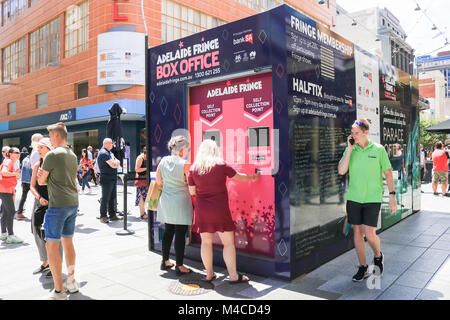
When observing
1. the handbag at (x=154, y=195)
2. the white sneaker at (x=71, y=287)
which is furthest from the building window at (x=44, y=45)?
the white sneaker at (x=71, y=287)

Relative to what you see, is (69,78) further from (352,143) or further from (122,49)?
(352,143)

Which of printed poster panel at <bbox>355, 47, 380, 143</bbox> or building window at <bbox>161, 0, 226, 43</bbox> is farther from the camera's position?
building window at <bbox>161, 0, 226, 43</bbox>

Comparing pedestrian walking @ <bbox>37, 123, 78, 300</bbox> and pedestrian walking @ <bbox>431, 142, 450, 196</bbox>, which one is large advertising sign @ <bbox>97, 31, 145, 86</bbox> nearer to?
pedestrian walking @ <bbox>431, 142, 450, 196</bbox>

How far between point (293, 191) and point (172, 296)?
1.81 m

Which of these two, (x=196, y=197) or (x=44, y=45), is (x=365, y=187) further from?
(x=44, y=45)

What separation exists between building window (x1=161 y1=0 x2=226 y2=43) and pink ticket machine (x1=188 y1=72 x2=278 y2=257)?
19.3 m

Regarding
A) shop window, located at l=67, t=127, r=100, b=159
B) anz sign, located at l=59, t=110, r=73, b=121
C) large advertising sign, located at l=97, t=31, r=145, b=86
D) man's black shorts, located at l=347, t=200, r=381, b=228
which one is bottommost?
man's black shorts, located at l=347, t=200, r=381, b=228

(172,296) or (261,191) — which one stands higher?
(261,191)

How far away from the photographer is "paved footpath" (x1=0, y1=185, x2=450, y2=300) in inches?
153

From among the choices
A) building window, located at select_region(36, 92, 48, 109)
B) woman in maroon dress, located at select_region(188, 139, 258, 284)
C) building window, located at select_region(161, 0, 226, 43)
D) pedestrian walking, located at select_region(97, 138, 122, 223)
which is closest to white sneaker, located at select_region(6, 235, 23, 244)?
pedestrian walking, located at select_region(97, 138, 122, 223)

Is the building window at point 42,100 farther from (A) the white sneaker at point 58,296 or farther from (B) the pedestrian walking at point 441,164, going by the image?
(A) the white sneaker at point 58,296

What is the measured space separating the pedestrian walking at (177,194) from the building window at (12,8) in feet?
111

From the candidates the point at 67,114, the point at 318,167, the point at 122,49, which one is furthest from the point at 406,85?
the point at 67,114
